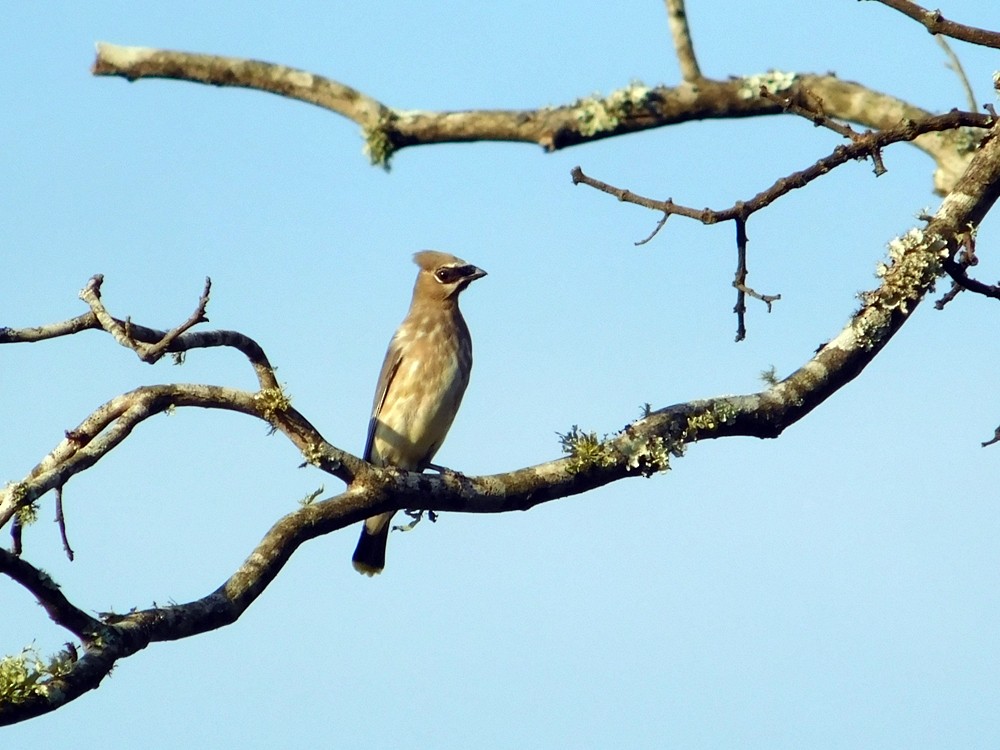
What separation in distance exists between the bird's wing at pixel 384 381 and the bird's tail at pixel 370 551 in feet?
2.05

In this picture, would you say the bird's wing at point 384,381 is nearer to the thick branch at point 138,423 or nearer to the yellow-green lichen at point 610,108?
the yellow-green lichen at point 610,108

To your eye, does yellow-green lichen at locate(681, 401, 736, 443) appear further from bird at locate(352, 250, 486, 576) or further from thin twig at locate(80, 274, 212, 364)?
bird at locate(352, 250, 486, 576)

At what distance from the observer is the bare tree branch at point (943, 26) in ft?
18.4

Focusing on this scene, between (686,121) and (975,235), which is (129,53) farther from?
(975,235)

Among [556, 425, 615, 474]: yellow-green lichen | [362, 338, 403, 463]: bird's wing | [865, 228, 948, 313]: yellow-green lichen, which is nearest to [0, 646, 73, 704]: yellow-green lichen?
[556, 425, 615, 474]: yellow-green lichen

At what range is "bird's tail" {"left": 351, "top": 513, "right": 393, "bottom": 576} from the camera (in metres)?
9.46

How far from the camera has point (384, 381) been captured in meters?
8.90

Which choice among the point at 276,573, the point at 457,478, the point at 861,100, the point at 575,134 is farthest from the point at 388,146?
the point at 276,573

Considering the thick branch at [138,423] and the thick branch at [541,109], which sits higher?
the thick branch at [541,109]

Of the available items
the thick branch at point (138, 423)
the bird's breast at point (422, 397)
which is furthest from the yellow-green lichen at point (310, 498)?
the bird's breast at point (422, 397)

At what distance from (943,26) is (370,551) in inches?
208

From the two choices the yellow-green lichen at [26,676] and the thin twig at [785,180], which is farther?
the thin twig at [785,180]

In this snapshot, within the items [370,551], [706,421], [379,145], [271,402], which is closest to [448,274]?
[379,145]

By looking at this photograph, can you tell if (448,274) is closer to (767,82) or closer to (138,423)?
(767,82)
